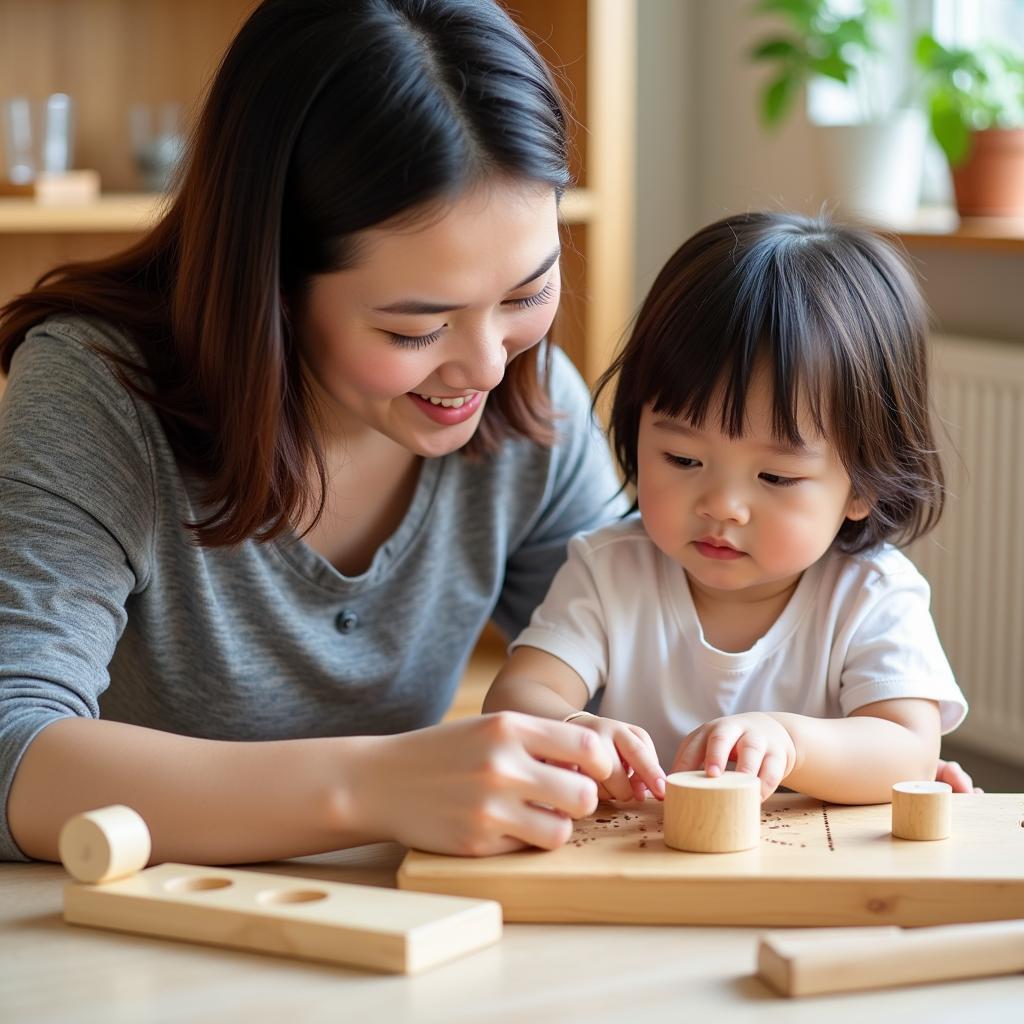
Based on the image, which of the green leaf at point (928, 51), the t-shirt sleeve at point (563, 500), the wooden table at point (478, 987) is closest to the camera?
the wooden table at point (478, 987)

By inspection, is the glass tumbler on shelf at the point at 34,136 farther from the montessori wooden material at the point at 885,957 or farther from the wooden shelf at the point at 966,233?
the montessori wooden material at the point at 885,957

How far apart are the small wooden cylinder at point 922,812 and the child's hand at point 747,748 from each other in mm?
98

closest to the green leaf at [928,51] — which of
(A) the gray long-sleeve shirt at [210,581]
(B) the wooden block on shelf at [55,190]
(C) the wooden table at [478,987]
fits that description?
(A) the gray long-sleeve shirt at [210,581]

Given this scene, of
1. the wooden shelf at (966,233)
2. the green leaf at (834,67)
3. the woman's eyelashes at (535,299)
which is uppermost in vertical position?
the green leaf at (834,67)

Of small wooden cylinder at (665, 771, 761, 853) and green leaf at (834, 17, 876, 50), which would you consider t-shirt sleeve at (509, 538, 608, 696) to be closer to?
small wooden cylinder at (665, 771, 761, 853)

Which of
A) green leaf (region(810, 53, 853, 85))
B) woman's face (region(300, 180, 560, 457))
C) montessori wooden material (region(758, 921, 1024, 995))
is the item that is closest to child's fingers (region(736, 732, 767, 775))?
montessori wooden material (region(758, 921, 1024, 995))

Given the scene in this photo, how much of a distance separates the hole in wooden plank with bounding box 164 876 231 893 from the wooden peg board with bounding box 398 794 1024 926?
0.36ft

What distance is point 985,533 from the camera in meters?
2.51

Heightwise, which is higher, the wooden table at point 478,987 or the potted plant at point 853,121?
the potted plant at point 853,121

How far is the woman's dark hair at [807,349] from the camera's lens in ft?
3.89

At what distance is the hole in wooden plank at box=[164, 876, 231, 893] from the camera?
0.89m

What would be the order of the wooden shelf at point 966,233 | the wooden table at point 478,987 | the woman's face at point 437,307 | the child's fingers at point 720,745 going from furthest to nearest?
the wooden shelf at point 966,233
the woman's face at point 437,307
the child's fingers at point 720,745
the wooden table at point 478,987

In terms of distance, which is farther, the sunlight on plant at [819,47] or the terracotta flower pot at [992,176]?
the sunlight on plant at [819,47]

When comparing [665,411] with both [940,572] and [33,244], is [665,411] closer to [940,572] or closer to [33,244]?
[940,572]
